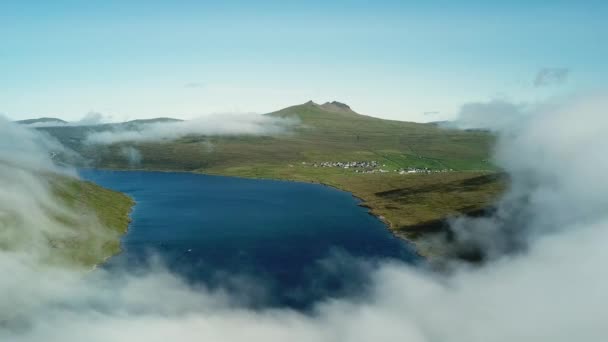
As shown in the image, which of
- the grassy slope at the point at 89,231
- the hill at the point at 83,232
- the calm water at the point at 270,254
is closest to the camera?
the calm water at the point at 270,254

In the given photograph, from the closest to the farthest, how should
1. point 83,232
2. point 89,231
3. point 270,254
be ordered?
1. point 270,254
2. point 83,232
3. point 89,231

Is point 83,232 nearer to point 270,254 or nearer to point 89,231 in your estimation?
point 89,231

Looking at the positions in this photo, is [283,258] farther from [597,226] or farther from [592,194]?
[592,194]

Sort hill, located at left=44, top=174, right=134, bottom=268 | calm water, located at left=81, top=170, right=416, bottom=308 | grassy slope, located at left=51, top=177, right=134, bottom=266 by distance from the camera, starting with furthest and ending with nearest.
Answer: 1. grassy slope, located at left=51, top=177, right=134, bottom=266
2. hill, located at left=44, top=174, right=134, bottom=268
3. calm water, located at left=81, top=170, right=416, bottom=308

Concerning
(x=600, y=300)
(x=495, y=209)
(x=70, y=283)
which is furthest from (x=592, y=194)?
(x=70, y=283)

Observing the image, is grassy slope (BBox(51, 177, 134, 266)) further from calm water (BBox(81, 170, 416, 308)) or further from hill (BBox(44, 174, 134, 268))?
calm water (BBox(81, 170, 416, 308))

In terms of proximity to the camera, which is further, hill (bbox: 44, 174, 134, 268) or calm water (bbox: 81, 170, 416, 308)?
hill (bbox: 44, 174, 134, 268)

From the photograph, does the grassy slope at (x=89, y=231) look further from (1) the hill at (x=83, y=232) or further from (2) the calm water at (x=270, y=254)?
(2) the calm water at (x=270, y=254)

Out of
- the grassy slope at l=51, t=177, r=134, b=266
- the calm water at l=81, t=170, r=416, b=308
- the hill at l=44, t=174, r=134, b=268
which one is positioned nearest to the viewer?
the calm water at l=81, t=170, r=416, b=308

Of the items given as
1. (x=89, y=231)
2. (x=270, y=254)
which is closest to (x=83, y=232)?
(x=89, y=231)

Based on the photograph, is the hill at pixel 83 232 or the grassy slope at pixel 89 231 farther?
the grassy slope at pixel 89 231

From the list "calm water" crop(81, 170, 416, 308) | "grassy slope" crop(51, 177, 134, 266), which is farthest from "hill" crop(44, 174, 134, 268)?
"calm water" crop(81, 170, 416, 308)

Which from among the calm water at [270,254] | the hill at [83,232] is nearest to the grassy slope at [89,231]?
the hill at [83,232]
